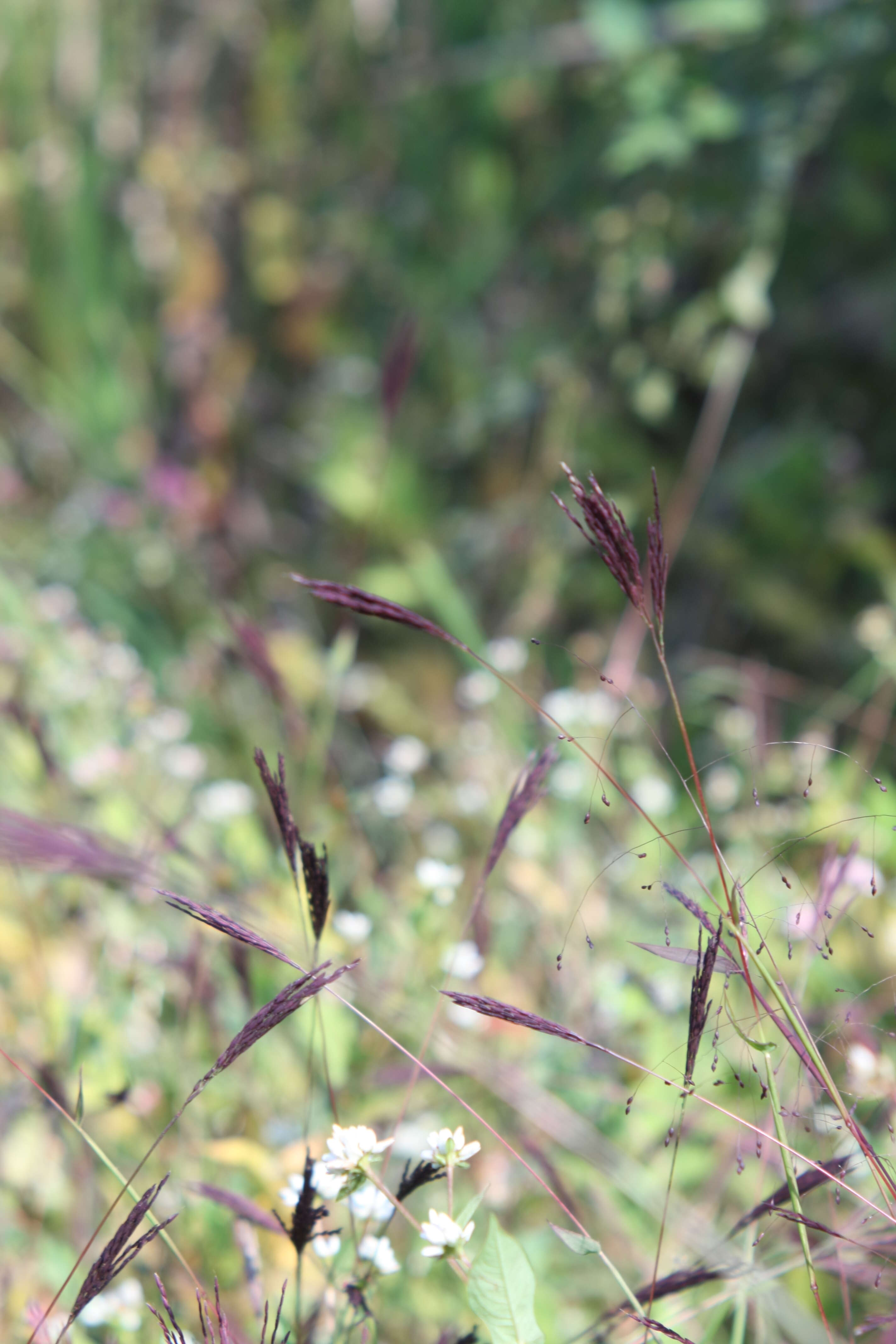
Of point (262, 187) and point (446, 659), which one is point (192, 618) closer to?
point (446, 659)

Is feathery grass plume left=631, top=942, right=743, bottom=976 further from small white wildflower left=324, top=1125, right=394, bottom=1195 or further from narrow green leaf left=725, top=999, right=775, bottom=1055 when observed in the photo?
small white wildflower left=324, top=1125, right=394, bottom=1195

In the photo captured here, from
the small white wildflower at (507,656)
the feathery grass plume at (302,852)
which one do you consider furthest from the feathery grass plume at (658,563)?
the small white wildflower at (507,656)

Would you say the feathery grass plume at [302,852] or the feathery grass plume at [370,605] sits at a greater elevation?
the feathery grass plume at [370,605]

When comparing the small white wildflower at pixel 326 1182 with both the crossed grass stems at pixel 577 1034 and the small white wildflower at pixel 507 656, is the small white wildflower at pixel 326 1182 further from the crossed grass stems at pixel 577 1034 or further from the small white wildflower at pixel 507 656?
the small white wildflower at pixel 507 656

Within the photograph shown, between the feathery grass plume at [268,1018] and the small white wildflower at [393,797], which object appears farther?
the small white wildflower at [393,797]

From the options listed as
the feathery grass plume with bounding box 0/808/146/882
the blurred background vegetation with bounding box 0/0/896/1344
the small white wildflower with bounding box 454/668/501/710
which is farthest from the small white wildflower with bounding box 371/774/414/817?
the feathery grass plume with bounding box 0/808/146/882

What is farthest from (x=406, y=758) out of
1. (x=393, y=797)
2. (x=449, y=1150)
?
A: (x=449, y=1150)
